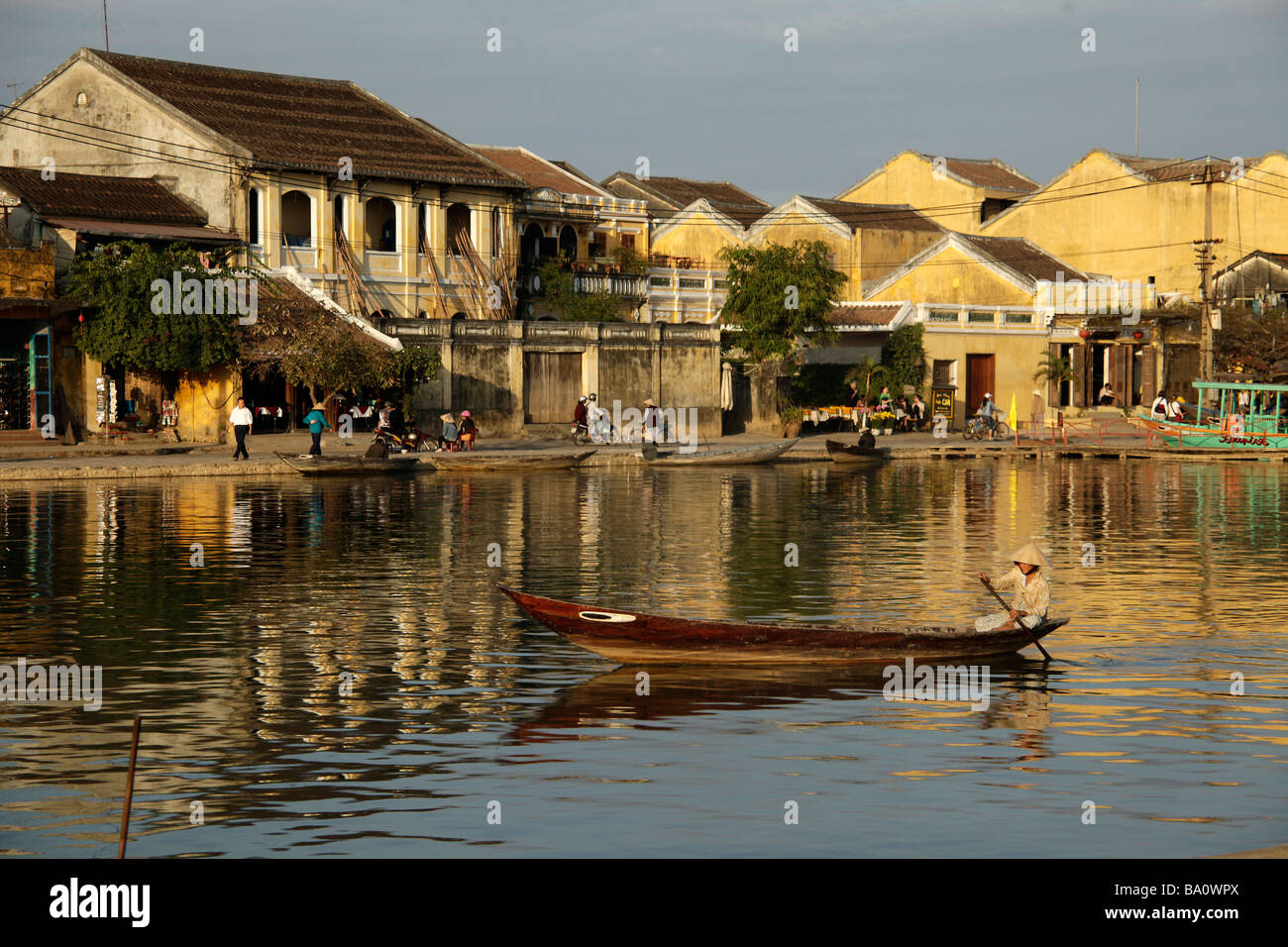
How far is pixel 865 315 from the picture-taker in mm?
55844

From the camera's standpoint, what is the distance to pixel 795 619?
1694 centimetres

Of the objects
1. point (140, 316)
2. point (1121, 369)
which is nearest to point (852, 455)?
point (140, 316)

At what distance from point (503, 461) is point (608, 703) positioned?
24118mm

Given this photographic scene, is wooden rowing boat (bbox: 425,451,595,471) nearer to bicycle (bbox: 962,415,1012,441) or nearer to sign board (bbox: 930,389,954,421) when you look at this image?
bicycle (bbox: 962,415,1012,441)

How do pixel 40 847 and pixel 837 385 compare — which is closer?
pixel 40 847

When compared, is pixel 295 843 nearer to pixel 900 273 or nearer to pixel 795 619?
pixel 795 619

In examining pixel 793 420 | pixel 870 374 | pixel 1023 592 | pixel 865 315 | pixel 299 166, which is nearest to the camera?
pixel 1023 592

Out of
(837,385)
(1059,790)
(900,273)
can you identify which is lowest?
(1059,790)

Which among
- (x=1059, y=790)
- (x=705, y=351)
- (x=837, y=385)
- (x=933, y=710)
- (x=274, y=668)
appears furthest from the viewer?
(x=837, y=385)

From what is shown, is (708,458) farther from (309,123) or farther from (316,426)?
(309,123)

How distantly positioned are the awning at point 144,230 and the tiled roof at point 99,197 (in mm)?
189
